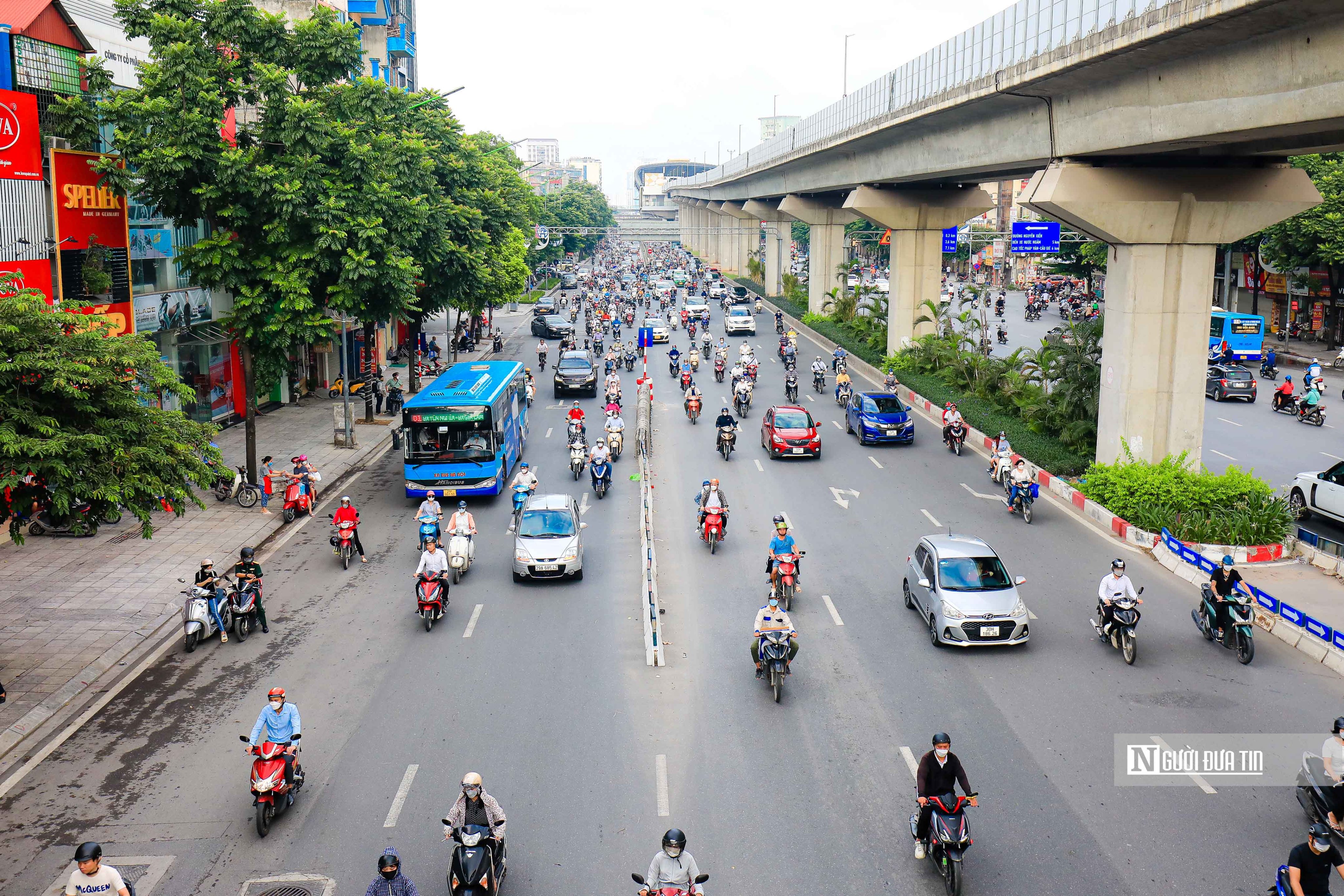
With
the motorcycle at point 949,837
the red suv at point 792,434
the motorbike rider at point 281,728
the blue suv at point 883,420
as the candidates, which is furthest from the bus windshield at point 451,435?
the motorcycle at point 949,837

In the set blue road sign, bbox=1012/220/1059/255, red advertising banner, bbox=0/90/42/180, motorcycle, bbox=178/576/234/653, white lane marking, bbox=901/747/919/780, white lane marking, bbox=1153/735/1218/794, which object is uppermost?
red advertising banner, bbox=0/90/42/180

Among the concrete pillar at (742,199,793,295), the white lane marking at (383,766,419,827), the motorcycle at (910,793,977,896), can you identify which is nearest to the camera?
the motorcycle at (910,793,977,896)

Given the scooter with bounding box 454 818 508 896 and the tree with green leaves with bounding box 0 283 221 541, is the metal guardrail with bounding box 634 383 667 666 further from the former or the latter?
the tree with green leaves with bounding box 0 283 221 541

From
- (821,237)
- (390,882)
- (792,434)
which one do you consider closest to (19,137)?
(390,882)

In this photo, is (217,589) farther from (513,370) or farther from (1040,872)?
(513,370)

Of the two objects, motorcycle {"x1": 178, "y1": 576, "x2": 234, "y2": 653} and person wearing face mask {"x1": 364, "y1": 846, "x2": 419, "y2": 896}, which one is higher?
person wearing face mask {"x1": 364, "y1": 846, "x2": 419, "y2": 896}

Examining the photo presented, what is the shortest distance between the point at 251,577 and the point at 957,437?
71.2 feet

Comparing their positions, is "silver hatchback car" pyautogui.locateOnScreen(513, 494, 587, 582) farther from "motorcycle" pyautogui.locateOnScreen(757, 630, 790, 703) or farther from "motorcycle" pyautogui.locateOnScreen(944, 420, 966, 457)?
"motorcycle" pyautogui.locateOnScreen(944, 420, 966, 457)

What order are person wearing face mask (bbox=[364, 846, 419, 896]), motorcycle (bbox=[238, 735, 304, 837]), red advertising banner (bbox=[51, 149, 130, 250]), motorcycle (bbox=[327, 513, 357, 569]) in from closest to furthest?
1. person wearing face mask (bbox=[364, 846, 419, 896])
2. motorcycle (bbox=[238, 735, 304, 837])
3. motorcycle (bbox=[327, 513, 357, 569])
4. red advertising banner (bbox=[51, 149, 130, 250])

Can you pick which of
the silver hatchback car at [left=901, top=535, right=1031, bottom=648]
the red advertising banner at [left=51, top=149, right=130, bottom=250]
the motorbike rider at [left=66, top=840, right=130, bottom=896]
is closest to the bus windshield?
the red advertising banner at [left=51, top=149, right=130, bottom=250]

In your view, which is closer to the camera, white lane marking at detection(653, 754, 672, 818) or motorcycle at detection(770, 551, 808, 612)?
white lane marking at detection(653, 754, 672, 818)

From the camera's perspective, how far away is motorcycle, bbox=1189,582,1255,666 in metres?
16.6

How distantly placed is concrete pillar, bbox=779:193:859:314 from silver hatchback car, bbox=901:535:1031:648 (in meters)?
53.6

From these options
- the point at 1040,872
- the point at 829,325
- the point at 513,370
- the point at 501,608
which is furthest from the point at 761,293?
Result: the point at 1040,872
